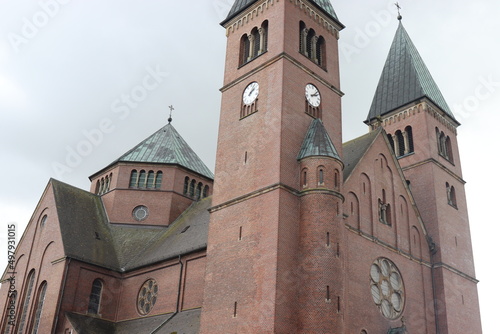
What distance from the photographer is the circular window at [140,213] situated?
44.7 m

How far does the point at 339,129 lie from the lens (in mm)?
33688

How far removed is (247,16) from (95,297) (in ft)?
69.1

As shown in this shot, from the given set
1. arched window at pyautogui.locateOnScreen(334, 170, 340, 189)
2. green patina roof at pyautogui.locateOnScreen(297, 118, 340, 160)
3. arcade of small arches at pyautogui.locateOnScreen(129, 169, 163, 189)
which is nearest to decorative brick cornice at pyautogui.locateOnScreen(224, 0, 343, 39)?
green patina roof at pyautogui.locateOnScreen(297, 118, 340, 160)

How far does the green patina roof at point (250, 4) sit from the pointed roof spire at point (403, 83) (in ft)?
31.5

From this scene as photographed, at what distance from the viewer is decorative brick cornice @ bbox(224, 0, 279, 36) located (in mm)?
34769

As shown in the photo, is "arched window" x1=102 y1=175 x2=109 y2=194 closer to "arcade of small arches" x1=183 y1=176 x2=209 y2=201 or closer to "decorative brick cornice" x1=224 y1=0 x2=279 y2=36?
"arcade of small arches" x1=183 y1=176 x2=209 y2=201

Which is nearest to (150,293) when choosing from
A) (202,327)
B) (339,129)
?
(202,327)

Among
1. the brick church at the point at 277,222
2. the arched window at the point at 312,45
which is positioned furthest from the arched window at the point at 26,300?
the arched window at the point at 312,45

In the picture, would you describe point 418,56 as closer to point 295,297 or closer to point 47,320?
point 295,297

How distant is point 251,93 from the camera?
32.7 meters

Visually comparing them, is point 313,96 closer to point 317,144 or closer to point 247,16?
point 317,144

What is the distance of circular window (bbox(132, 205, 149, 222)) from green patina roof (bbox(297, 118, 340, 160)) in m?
18.9

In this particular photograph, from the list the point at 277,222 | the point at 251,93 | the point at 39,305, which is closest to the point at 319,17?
the point at 251,93

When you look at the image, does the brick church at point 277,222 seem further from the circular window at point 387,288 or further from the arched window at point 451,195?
the arched window at point 451,195
